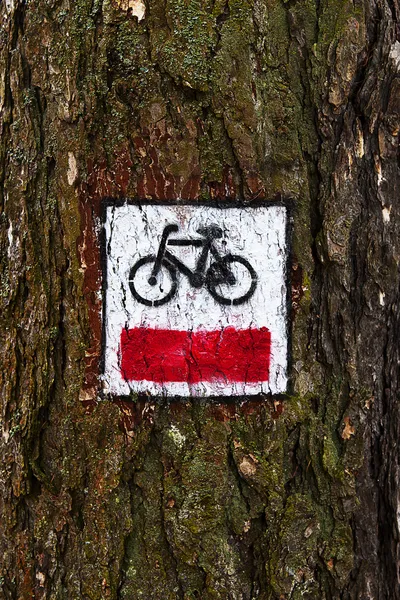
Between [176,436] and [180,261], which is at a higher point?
[180,261]

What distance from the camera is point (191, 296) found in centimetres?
155

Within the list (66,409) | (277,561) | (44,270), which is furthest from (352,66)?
(277,561)

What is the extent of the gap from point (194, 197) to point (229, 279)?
198 mm

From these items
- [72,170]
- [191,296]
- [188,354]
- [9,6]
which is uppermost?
[9,6]

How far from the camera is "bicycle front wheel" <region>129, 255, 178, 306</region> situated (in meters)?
1.55

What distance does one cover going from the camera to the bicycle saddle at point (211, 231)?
1539mm

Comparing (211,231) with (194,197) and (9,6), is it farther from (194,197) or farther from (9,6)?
(9,6)

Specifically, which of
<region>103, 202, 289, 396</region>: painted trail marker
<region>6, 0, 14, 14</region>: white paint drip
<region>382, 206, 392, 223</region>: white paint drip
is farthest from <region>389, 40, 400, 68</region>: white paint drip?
<region>6, 0, 14, 14</region>: white paint drip

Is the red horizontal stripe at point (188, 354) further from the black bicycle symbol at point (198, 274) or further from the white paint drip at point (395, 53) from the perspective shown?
the white paint drip at point (395, 53)

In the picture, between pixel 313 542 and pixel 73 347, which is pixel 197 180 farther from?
pixel 313 542

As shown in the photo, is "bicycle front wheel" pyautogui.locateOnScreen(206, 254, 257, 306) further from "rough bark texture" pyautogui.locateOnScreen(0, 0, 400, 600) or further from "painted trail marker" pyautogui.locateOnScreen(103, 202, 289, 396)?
"rough bark texture" pyautogui.locateOnScreen(0, 0, 400, 600)

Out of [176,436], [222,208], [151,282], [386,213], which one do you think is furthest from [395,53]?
[176,436]

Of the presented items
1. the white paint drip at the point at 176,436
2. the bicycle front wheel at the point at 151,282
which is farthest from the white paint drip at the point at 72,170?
the white paint drip at the point at 176,436

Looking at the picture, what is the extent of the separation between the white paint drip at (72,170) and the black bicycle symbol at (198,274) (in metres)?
0.23
